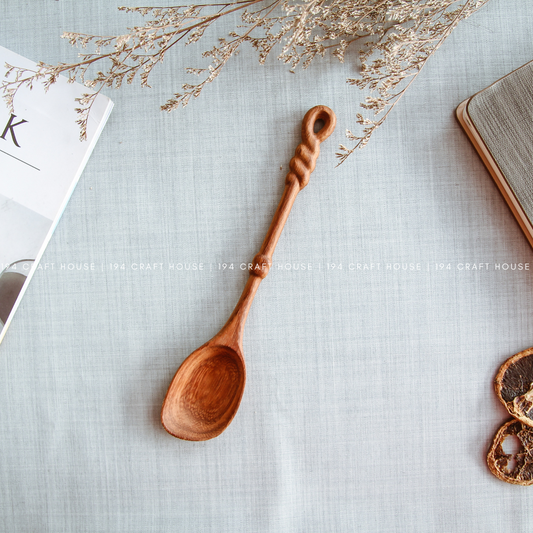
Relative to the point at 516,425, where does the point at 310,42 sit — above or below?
above

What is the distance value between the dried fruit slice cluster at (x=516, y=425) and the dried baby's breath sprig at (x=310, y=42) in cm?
41

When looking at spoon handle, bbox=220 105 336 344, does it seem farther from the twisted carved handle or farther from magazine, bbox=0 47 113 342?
magazine, bbox=0 47 113 342

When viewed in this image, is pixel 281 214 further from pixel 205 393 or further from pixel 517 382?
pixel 517 382

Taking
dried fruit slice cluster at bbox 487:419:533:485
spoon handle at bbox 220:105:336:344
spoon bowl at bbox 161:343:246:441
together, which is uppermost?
spoon handle at bbox 220:105:336:344

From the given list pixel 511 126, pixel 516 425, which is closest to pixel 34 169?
pixel 511 126

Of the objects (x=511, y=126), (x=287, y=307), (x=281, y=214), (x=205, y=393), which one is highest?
(x=511, y=126)

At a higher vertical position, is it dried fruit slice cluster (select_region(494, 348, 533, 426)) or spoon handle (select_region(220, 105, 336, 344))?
spoon handle (select_region(220, 105, 336, 344))

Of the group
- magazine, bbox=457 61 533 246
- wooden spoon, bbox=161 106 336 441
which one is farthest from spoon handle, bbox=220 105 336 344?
magazine, bbox=457 61 533 246

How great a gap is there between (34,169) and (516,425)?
827mm

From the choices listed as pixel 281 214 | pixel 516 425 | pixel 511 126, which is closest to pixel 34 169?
pixel 281 214

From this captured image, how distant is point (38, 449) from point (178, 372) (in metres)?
0.25

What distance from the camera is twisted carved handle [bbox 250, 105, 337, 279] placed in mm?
612

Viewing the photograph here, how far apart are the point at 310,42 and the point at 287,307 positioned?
40cm

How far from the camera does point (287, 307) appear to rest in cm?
64
